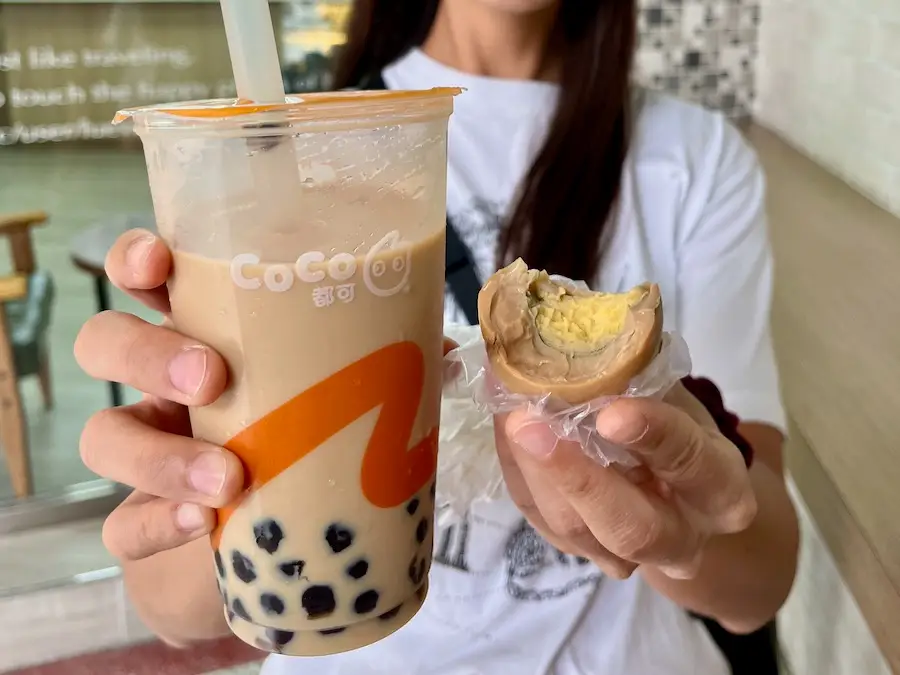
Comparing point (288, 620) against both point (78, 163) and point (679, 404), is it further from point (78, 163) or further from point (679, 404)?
point (78, 163)

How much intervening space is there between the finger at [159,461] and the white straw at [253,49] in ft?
0.64

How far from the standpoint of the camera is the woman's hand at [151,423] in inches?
16.6

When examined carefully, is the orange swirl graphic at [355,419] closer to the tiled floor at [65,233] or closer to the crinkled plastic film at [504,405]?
the crinkled plastic film at [504,405]

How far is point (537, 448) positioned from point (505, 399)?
0.16ft

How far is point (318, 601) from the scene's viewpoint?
454 millimetres

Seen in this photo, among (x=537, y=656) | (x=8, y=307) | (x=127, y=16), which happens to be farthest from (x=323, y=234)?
(x=127, y=16)

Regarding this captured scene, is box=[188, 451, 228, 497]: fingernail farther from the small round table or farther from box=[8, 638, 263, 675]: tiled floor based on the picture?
the small round table

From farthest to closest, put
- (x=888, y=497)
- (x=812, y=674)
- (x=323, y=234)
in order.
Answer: (x=812, y=674)
(x=888, y=497)
(x=323, y=234)

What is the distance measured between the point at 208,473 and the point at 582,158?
0.62 metres

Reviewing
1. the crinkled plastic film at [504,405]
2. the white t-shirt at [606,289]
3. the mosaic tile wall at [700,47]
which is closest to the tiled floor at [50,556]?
the white t-shirt at [606,289]

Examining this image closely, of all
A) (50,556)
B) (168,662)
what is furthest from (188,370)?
(50,556)

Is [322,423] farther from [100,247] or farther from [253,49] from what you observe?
[100,247]

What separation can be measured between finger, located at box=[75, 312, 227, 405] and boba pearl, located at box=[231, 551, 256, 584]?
98mm

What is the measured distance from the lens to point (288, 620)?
46cm
